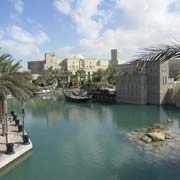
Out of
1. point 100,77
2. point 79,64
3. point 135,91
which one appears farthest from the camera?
point 79,64

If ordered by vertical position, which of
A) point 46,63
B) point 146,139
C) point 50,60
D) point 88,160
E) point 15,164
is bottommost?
point 88,160

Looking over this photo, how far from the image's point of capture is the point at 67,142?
24391 millimetres

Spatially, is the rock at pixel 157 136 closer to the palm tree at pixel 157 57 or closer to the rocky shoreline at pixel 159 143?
the rocky shoreline at pixel 159 143

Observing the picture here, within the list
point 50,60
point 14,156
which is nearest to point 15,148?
point 14,156

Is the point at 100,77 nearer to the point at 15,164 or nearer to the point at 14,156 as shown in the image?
the point at 14,156

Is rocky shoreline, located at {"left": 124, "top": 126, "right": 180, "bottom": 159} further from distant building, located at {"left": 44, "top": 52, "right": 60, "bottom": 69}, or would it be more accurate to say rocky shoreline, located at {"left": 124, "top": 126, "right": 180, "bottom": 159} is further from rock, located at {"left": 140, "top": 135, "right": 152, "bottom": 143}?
distant building, located at {"left": 44, "top": 52, "right": 60, "bottom": 69}

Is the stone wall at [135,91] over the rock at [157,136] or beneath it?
over

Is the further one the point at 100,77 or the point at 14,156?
the point at 100,77

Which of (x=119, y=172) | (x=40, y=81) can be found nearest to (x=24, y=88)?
(x=119, y=172)

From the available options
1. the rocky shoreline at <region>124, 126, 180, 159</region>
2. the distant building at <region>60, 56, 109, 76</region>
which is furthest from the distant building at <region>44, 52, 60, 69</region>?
the rocky shoreline at <region>124, 126, 180, 159</region>

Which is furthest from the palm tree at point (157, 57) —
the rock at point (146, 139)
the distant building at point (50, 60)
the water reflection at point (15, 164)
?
the distant building at point (50, 60)

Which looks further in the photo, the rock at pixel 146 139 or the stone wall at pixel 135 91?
the stone wall at pixel 135 91

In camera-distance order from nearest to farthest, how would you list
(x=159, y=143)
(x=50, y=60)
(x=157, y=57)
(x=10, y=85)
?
(x=157, y=57) → (x=10, y=85) → (x=159, y=143) → (x=50, y=60)

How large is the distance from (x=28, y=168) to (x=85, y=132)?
12327mm
